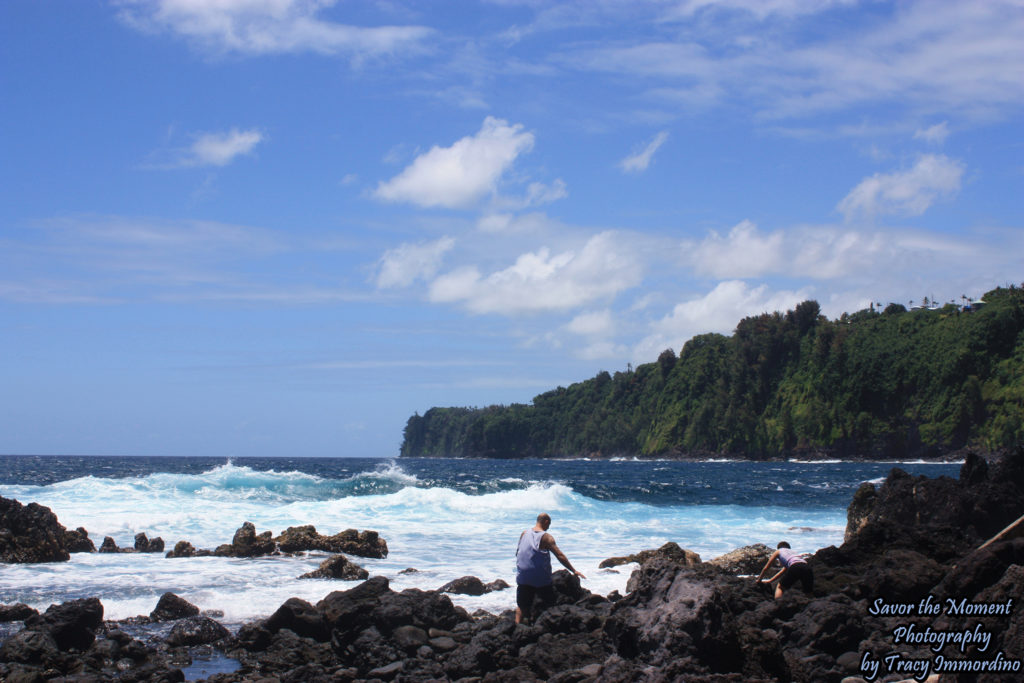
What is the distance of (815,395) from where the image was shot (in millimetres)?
133125

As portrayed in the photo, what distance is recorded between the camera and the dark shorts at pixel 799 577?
11.1m

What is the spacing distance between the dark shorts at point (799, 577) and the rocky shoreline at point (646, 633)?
0.91ft

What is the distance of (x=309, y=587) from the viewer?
14.5 m

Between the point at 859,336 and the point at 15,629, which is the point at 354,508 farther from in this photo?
the point at 859,336

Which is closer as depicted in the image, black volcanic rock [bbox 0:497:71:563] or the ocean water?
the ocean water

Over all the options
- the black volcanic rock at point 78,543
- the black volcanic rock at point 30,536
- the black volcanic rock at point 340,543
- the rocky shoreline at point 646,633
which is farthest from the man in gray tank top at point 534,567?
the black volcanic rock at point 78,543

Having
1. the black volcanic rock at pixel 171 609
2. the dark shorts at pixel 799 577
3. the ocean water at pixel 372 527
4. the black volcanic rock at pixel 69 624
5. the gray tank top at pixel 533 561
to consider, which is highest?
the gray tank top at pixel 533 561

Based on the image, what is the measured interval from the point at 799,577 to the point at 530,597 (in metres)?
3.62

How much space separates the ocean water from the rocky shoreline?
→ 6.09 ft

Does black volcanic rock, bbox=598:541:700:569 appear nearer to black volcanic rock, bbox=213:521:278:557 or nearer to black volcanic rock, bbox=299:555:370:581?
black volcanic rock, bbox=299:555:370:581

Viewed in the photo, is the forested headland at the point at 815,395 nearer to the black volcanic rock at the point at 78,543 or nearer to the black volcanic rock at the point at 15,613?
the black volcanic rock at the point at 78,543

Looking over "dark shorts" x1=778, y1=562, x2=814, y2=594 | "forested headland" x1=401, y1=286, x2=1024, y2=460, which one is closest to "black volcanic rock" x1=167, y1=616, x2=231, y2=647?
"dark shorts" x1=778, y1=562, x2=814, y2=594

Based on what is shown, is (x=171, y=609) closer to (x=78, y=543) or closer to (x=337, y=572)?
(x=337, y=572)

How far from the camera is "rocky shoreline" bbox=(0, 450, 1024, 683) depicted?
745 cm
